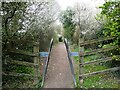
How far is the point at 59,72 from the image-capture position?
9.61 feet

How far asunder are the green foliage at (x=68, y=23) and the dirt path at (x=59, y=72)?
19cm

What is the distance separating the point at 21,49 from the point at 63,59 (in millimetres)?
466

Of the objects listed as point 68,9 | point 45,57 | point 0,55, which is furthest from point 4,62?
point 68,9

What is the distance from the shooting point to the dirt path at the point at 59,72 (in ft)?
9.55

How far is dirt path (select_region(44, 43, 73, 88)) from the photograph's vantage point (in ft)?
9.55

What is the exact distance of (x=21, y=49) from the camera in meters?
2.92

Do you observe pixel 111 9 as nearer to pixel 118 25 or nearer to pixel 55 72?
pixel 118 25

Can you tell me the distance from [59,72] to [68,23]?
54cm

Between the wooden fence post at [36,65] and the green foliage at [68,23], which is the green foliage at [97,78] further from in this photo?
the wooden fence post at [36,65]

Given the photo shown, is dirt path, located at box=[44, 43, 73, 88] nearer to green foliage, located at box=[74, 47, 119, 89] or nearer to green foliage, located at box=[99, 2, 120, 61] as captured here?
green foliage, located at box=[74, 47, 119, 89]

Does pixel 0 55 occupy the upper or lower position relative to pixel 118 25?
lower

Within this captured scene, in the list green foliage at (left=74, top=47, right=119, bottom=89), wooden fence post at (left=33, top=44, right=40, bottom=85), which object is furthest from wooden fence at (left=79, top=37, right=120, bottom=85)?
wooden fence post at (left=33, top=44, right=40, bottom=85)

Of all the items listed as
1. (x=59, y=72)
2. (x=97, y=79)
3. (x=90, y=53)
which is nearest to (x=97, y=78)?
(x=97, y=79)

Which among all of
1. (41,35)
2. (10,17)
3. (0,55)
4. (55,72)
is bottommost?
(55,72)
